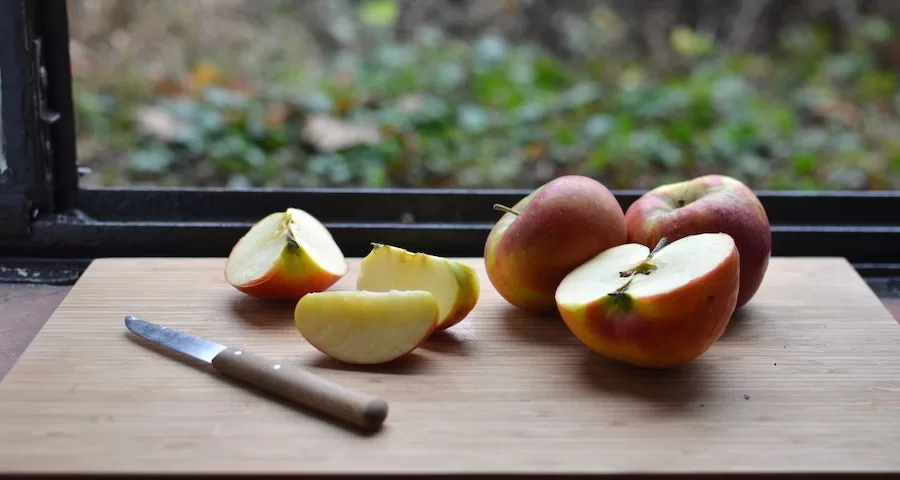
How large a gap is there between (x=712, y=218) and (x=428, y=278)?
0.33 m

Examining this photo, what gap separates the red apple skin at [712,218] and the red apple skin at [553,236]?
0.12 feet

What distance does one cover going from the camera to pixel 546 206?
1.05m

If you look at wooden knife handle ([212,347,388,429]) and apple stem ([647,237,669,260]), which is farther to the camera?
apple stem ([647,237,669,260])

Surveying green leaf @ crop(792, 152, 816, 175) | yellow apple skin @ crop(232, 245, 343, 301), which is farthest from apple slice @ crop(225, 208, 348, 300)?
green leaf @ crop(792, 152, 816, 175)

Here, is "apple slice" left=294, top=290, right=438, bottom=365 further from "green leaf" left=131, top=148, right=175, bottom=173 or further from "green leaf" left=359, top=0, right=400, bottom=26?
"green leaf" left=359, top=0, right=400, bottom=26

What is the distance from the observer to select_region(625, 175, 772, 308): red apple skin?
105 centimetres

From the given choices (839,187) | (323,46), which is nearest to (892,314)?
(839,187)

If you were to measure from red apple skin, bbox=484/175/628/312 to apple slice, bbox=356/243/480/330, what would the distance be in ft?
0.17

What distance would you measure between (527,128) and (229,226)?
0.80 m

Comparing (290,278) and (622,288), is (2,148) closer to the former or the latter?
(290,278)

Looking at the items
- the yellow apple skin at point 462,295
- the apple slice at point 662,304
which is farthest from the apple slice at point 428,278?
the apple slice at point 662,304

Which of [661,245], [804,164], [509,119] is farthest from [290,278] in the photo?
[804,164]

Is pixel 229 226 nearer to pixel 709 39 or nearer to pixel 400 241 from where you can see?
pixel 400 241

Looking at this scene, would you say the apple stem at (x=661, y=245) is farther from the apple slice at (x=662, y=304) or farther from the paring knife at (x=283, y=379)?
the paring knife at (x=283, y=379)
